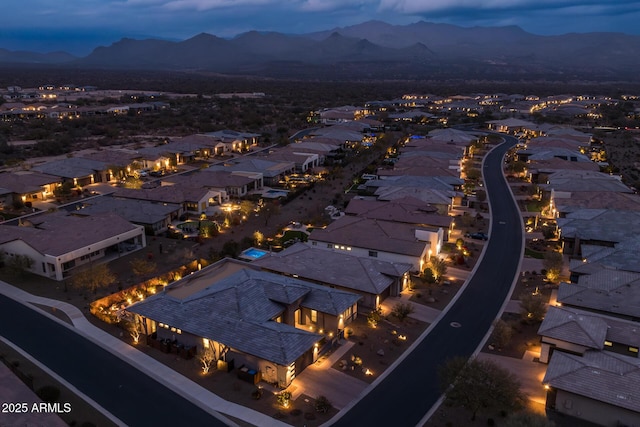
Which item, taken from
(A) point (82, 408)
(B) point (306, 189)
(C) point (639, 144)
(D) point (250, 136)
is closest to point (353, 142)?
(D) point (250, 136)

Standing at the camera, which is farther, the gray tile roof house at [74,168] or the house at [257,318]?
the gray tile roof house at [74,168]

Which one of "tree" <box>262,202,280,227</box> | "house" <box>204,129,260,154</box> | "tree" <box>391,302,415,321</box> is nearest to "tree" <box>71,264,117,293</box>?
"tree" <box>262,202,280,227</box>

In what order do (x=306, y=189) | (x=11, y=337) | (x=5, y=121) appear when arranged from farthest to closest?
(x=5, y=121), (x=306, y=189), (x=11, y=337)

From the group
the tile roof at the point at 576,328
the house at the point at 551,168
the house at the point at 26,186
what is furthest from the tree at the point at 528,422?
the house at the point at 26,186

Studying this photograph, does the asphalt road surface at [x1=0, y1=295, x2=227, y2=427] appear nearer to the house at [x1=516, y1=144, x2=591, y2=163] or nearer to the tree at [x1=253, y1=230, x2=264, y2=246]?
the tree at [x1=253, y1=230, x2=264, y2=246]

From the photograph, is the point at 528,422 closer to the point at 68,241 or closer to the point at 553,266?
the point at 553,266

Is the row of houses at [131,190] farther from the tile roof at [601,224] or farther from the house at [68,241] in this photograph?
the tile roof at [601,224]

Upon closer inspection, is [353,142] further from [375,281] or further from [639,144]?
[375,281]
